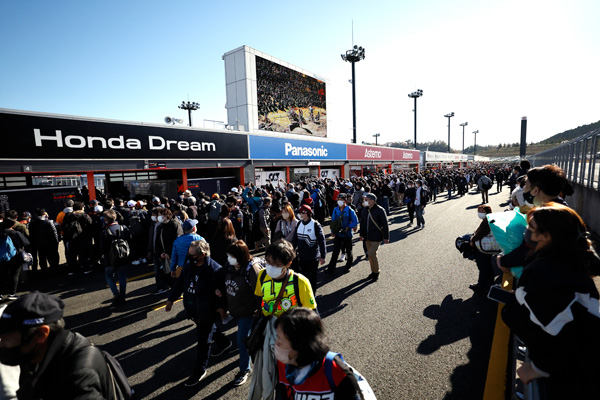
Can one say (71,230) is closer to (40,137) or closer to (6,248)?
(6,248)

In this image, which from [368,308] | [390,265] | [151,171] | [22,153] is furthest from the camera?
[151,171]

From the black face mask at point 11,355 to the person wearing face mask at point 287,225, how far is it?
12.8ft

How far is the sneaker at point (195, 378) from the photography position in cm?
331

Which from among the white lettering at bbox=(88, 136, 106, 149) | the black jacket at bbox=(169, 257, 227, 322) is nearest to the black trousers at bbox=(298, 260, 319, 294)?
the black jacket at bbox=(169, 257, 227, 322)

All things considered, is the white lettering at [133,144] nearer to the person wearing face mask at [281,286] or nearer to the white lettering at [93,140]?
the white lettering at [93,140]

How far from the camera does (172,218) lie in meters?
5.84

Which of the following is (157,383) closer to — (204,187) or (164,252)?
(164,252)

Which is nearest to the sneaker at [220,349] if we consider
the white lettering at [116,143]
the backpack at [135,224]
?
the backpack at [135,224]

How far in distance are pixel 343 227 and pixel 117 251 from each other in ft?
15.0

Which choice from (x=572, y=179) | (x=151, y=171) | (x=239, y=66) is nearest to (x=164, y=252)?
(x=151, y=171)

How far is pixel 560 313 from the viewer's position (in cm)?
168

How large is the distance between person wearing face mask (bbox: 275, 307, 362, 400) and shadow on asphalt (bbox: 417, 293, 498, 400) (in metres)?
1.95

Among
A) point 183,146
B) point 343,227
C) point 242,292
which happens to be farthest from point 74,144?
point 242,292

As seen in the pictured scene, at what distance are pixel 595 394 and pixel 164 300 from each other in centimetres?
600
